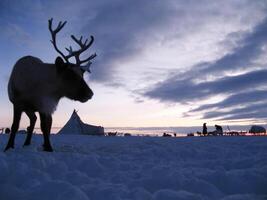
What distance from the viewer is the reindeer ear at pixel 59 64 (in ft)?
25.6

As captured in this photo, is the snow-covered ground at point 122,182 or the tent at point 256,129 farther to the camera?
the tent at point 256,129

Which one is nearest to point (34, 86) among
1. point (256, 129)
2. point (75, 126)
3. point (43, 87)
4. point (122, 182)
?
point (43, 87)

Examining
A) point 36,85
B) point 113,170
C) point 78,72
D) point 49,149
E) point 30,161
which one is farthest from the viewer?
point 78,72

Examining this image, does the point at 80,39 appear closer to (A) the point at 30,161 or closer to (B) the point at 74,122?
(A) the point at 30,161

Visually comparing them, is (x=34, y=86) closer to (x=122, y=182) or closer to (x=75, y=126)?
(x=122, y=182)

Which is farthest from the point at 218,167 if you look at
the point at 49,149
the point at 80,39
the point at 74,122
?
the point at 74,122

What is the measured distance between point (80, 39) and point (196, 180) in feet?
21.9

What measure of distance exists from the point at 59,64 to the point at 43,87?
64cm

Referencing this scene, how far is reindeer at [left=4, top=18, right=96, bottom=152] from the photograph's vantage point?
293 inches

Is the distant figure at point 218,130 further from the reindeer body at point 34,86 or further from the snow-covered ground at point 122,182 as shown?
the snow-covered ground at point 122,182

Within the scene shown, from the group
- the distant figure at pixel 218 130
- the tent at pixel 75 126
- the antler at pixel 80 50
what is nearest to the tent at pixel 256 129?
the distant figure at pixel 218 130

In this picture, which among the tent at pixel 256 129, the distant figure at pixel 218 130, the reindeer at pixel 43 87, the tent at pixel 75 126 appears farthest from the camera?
the tent at pixel 256 129

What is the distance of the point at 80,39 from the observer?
30.5ft

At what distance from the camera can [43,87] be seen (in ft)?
25.0
